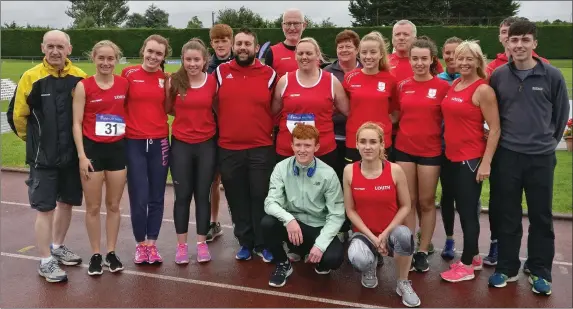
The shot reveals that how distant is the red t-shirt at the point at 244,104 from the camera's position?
13.3 feet

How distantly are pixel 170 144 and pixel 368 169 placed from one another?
170 centimetres

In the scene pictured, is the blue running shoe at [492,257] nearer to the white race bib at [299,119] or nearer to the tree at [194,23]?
the white race bib at [299,119]

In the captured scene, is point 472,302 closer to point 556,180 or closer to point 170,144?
point 170,144

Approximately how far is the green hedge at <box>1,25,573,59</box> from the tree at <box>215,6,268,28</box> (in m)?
1.65

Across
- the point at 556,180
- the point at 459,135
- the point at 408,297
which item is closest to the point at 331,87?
the point at 459,135

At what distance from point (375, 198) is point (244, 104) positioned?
1275 millimetres

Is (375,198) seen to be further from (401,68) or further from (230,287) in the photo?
(401,68)

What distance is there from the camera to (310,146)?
3.74 metres

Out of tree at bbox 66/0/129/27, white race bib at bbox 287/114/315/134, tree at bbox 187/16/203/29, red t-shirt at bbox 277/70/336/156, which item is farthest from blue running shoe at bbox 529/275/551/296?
tree at bbox 66/0/129/27

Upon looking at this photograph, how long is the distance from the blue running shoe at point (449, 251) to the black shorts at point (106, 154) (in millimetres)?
2892

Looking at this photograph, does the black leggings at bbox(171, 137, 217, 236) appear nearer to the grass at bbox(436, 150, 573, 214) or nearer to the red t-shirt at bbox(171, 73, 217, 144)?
the red t-shirt at bbox(171, 73, 217, 144)

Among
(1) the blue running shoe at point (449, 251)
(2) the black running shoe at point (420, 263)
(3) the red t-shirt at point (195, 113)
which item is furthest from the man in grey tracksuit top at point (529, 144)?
(3) the red t-shirt at point (195, 113)

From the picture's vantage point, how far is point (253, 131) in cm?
411

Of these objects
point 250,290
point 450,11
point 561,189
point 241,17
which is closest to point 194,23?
point 241,17
